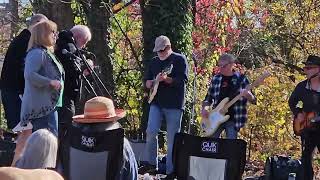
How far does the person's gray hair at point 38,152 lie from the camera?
4285 mm

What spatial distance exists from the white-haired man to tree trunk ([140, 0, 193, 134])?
10.8 ft

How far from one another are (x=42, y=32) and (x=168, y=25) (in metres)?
4.41

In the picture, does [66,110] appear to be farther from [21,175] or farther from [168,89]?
[21,175]

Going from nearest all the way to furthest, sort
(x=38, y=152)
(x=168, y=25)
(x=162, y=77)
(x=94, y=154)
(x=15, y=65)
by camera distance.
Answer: (x=38, y=152) < (x=94, y=154) < (x=15, y=65) < (x=162, y=77) < (x=168, y=25)

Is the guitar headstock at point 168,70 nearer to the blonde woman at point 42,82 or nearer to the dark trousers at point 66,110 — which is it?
the dark trousers at point 66,110

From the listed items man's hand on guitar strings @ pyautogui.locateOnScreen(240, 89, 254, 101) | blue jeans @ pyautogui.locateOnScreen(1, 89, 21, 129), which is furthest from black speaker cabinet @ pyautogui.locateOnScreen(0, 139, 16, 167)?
man's hand on guitar strings @ pyautogui.locateOnScreen(240, 89, 254, 101)

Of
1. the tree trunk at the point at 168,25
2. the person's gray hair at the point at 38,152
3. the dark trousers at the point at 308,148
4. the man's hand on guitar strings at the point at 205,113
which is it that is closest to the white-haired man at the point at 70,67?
the man's hand on guitar strings at the point at 205,113

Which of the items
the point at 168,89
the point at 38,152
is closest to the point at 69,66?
the point at 168,89

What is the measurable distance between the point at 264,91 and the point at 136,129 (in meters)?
3.25

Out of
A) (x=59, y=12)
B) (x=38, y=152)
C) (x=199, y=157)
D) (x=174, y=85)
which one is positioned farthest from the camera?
(x=59, y=12)

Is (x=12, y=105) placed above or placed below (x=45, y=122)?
above

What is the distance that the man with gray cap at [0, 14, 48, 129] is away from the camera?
23.5ft

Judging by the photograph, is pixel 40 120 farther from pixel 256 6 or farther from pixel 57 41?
pixel 256 6

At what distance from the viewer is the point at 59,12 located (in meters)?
11.0
